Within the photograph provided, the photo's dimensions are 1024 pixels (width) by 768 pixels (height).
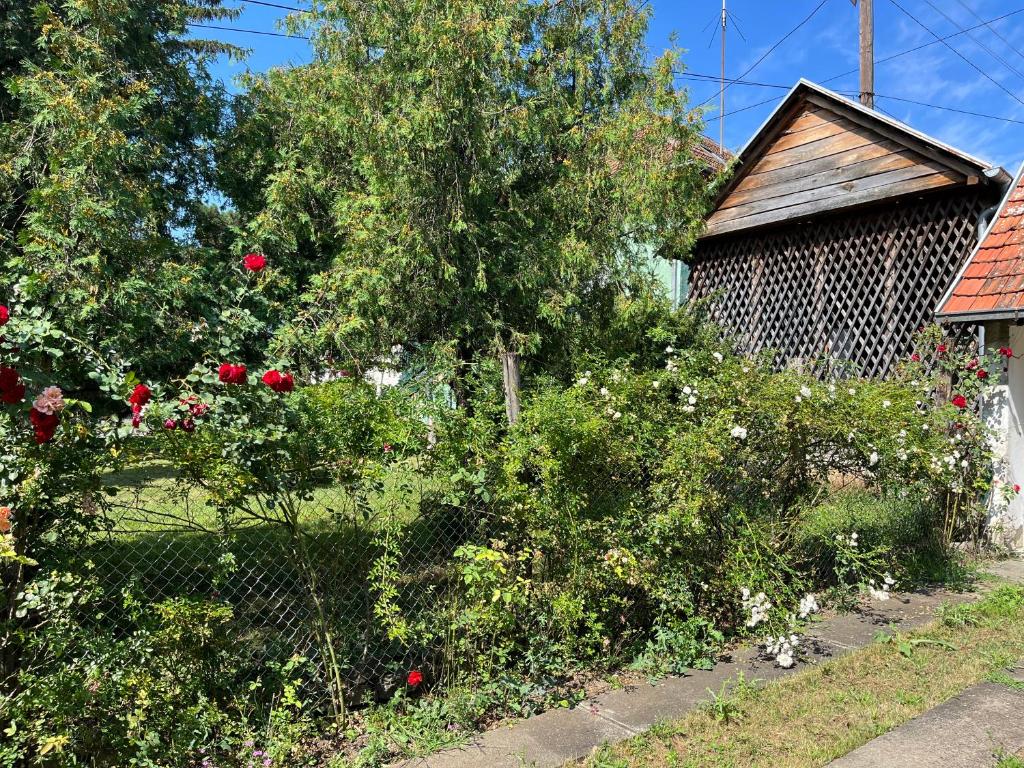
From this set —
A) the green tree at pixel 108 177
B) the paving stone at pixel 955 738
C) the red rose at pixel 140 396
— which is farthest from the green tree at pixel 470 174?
the paving stone at pixel 955 738

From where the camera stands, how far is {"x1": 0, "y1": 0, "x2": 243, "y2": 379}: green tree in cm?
437

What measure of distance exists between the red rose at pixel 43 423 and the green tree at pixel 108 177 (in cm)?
48

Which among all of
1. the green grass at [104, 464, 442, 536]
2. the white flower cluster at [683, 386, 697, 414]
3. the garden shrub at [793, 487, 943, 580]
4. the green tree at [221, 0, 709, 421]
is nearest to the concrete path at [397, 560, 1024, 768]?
the garden shrub at [793, 487, 943, 580]

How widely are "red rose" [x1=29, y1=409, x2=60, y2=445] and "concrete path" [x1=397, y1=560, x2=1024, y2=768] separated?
1.93m

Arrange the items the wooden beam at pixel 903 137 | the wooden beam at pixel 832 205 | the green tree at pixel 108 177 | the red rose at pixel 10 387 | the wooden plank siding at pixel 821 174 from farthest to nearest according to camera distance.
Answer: the wooden plank siding at pixel 821 174 → the wooden beam at pixel 832 205 → the wooden beam at pixel 903 137 → the green tree at pixel 108 177 → the red rose at pixel 10 387

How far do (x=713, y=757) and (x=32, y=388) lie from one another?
10.3ft

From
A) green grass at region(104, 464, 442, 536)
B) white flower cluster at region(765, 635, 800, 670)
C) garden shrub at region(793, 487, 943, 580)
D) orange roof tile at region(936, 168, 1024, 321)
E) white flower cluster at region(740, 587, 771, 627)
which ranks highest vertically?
orange roof tile at region(936, 168, 1024, 321)

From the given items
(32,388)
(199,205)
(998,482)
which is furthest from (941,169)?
(32,388)

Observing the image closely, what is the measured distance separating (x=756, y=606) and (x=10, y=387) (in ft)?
13.0

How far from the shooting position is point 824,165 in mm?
8969

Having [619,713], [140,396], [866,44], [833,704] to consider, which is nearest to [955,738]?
[833,704]

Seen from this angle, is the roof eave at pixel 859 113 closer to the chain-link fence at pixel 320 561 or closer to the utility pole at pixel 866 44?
the utility pole at pixel 866 44

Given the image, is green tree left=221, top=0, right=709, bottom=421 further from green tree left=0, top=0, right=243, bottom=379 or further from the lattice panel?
the lattice panel

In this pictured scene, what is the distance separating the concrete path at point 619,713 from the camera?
324cm
